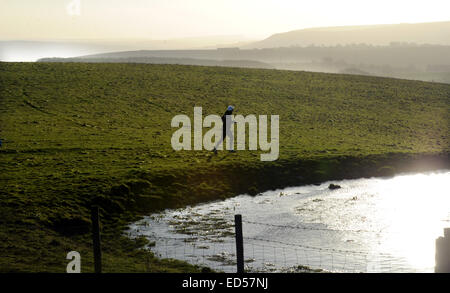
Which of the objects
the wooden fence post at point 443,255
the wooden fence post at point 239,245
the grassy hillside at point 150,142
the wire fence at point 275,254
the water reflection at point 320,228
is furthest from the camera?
the grassy hillside at point 150,142

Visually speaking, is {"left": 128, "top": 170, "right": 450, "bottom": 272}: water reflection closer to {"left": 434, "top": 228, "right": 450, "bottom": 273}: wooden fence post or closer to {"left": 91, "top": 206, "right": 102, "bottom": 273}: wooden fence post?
{"left": 434, "top": 228, "right": 450, "bottom": 273}: wooden fence post

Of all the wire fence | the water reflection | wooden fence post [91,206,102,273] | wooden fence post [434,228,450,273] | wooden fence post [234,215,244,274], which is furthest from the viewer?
the water reflection

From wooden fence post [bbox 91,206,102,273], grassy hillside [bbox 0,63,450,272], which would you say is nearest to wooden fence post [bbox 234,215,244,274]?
wooden fence post [bbox 91,206,102,273]

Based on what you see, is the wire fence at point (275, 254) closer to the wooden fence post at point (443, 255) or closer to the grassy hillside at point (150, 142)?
the grassy hillside at point (150, 142)

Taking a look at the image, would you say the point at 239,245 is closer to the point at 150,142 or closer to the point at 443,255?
the point at 443,255

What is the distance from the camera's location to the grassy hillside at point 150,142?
22750mm

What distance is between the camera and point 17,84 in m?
66.2

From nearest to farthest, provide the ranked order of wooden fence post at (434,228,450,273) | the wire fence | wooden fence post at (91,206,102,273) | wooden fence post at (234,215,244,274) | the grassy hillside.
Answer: wooden fence post at (434,228,450,273)
wooden fence post at (234,215,244,274)
wooden fence post at (91,206,102,273)
the wire fence
the grassy hillside

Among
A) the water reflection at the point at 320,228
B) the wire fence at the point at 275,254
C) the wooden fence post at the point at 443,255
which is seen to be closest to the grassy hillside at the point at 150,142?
the wire fence at the point at 275,254

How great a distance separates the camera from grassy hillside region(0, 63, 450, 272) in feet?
74.6

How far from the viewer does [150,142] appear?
41.6m

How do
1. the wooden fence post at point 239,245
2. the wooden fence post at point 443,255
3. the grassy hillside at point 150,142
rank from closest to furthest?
1. the wooden fence post at point 443,255
2. the wooden fence post at point 239,245
3. the grassy hillside at point 150,142

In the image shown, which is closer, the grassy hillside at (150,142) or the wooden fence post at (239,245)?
the wooden fence post at (239,245)

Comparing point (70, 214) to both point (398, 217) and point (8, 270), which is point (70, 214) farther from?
point (398, 217)
